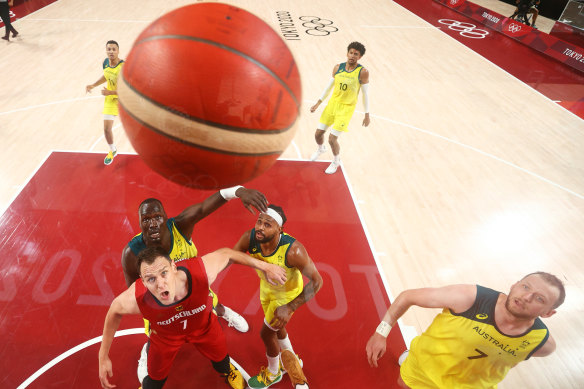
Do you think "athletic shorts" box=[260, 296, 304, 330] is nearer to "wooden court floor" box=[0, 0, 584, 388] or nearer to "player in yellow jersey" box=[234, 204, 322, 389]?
"player in yellow jersey" box=[234, 204, 322, 389]

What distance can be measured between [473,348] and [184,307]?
170cm

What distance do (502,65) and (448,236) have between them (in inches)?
283

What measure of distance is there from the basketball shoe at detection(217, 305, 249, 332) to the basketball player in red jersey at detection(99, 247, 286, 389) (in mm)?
580

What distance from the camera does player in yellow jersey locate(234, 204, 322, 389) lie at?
7.91ft

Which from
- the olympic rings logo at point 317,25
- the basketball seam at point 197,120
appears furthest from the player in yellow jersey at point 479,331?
the olympic rings logo at point 317,25

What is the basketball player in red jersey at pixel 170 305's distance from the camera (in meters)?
2.00

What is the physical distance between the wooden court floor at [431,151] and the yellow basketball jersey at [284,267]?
1.01m

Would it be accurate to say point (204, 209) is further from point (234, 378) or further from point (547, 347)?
point (547, 347)

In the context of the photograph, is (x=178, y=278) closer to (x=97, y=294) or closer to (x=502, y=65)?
(x=97, y=294)

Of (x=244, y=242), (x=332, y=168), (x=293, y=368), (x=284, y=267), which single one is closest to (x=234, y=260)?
(x=244, y=242)

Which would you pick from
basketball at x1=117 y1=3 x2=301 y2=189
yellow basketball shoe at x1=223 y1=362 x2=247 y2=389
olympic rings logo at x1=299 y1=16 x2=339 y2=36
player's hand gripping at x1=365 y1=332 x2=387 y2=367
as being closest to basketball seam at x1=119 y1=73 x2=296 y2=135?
basketball at x1=117 y1=3 x2=301 y2=189

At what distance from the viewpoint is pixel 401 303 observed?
223 cm

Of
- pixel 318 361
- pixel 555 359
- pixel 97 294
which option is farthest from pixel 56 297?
pixel 555 359

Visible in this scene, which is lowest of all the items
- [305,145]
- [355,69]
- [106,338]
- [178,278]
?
[305,145]
